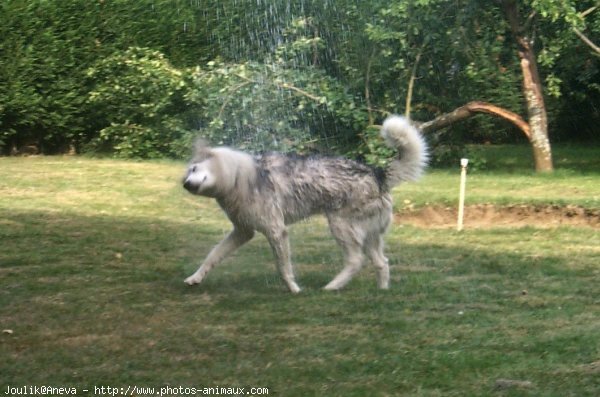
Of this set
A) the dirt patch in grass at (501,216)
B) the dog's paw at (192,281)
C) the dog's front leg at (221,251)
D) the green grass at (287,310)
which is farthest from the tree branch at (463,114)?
the dog's paw at (192,281)

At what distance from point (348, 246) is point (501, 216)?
4677 millimetres

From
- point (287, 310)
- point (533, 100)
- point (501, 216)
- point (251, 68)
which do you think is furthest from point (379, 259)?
point (533, 100)

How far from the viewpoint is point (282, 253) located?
22.6 ft

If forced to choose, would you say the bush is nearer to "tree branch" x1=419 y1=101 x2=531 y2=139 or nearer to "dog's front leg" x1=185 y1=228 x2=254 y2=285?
"tree branch" x1=419 y1=101 x2=531 y2=139

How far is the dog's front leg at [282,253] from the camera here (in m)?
6.87

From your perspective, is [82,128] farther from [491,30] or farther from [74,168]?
[491,30]

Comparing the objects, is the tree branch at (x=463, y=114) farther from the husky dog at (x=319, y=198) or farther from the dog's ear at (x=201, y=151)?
the dog's ear at (x=201, y=151)

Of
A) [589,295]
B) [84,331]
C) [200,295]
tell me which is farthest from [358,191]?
[84,331]

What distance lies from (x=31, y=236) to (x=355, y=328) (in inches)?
172

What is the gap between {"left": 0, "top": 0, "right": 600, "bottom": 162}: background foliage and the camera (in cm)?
1471

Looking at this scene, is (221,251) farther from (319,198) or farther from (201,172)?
(319,198)

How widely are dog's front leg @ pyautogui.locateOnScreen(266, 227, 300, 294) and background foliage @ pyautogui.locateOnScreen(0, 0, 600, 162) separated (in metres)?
7.46

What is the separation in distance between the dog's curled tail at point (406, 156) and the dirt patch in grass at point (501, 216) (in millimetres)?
3774

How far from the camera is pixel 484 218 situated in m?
11.2
